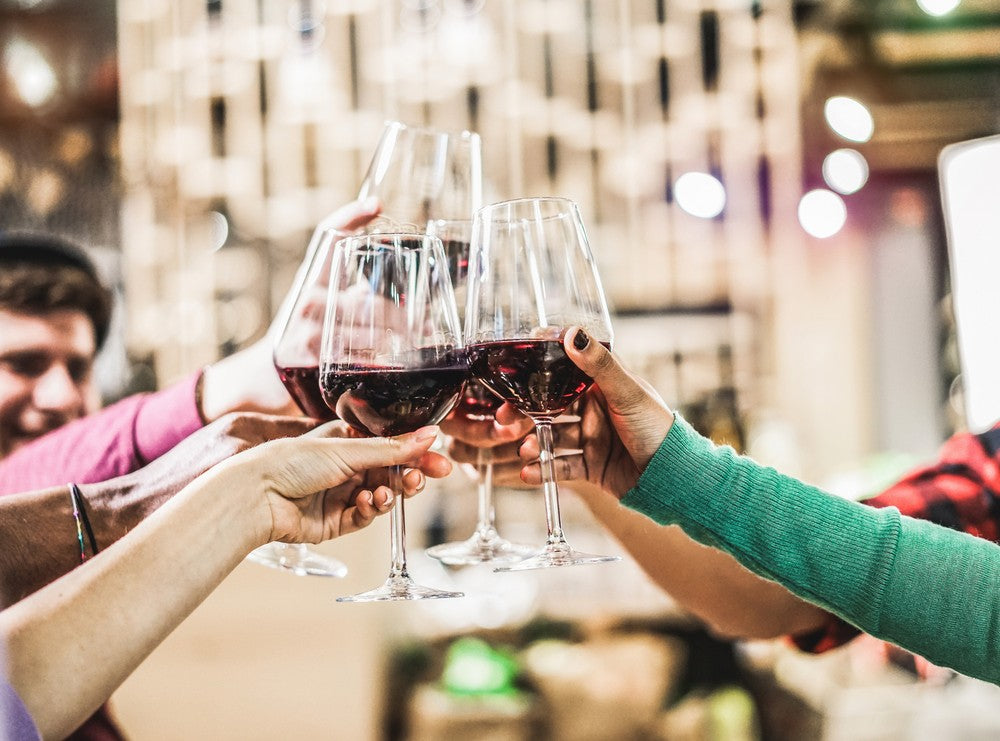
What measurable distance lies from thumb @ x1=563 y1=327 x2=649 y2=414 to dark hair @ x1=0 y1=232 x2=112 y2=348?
68 centimetres

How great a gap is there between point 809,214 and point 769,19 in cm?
69

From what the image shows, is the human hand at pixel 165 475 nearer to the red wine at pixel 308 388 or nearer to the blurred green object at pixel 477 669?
the red wine at pixel 308 388

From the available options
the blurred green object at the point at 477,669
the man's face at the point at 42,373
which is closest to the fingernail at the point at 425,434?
the man's face at the point at 42,373

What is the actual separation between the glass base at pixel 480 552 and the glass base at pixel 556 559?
68 millimetres

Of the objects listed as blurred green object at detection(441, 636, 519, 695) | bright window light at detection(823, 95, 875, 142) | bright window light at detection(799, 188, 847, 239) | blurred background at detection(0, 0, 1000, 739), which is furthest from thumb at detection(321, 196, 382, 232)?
bright window light at detection(799, 188, 847, 239)

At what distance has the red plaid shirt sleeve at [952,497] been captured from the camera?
3.43 feet

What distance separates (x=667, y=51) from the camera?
3.29 meters

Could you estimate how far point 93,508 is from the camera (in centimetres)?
65

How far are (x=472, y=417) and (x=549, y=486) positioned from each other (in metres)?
0.15

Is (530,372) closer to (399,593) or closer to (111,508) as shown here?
(399,593)

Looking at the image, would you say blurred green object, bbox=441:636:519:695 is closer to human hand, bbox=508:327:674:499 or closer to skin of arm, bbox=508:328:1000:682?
human hand, bbox=508:327:674:499

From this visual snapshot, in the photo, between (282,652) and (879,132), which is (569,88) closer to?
(879,132)

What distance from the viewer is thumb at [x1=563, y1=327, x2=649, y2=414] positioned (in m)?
0.64

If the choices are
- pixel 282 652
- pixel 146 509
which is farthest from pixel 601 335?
pixel 282 652
